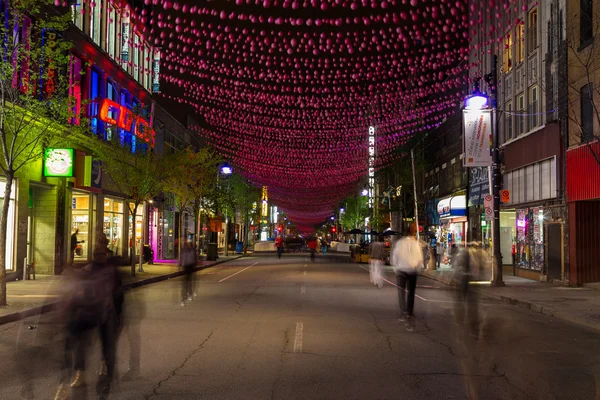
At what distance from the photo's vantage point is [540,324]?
13.6 metres

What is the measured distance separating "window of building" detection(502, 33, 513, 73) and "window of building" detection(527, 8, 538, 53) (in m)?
1.67

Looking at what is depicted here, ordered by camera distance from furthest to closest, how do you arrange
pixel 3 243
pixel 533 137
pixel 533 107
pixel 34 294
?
1. pixel 533 107
2. pixel 533 137
3. pixel 34 294
4. pixel 3 243

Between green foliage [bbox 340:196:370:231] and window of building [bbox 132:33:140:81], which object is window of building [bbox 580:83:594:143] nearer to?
window of building [bbox 132:33:140:81]

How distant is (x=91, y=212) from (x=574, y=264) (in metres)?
21.0

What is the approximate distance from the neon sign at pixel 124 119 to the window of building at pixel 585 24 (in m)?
18.5

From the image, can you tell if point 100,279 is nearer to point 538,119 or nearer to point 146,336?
point 146,336

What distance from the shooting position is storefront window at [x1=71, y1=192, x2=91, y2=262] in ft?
95.5

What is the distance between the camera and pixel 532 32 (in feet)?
90.1

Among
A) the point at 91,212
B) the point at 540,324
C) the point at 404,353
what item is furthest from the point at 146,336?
the point at 91,212

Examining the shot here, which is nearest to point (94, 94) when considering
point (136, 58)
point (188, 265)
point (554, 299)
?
point (136, 58)

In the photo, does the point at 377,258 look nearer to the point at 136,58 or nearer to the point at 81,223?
the point at 81,223

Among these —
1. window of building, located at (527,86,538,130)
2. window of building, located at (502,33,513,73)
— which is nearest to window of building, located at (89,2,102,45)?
window of building, located at (502,33,513,73)

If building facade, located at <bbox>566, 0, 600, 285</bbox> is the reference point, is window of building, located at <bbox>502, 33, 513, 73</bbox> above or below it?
above

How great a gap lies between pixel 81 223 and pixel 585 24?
74.4 ft
